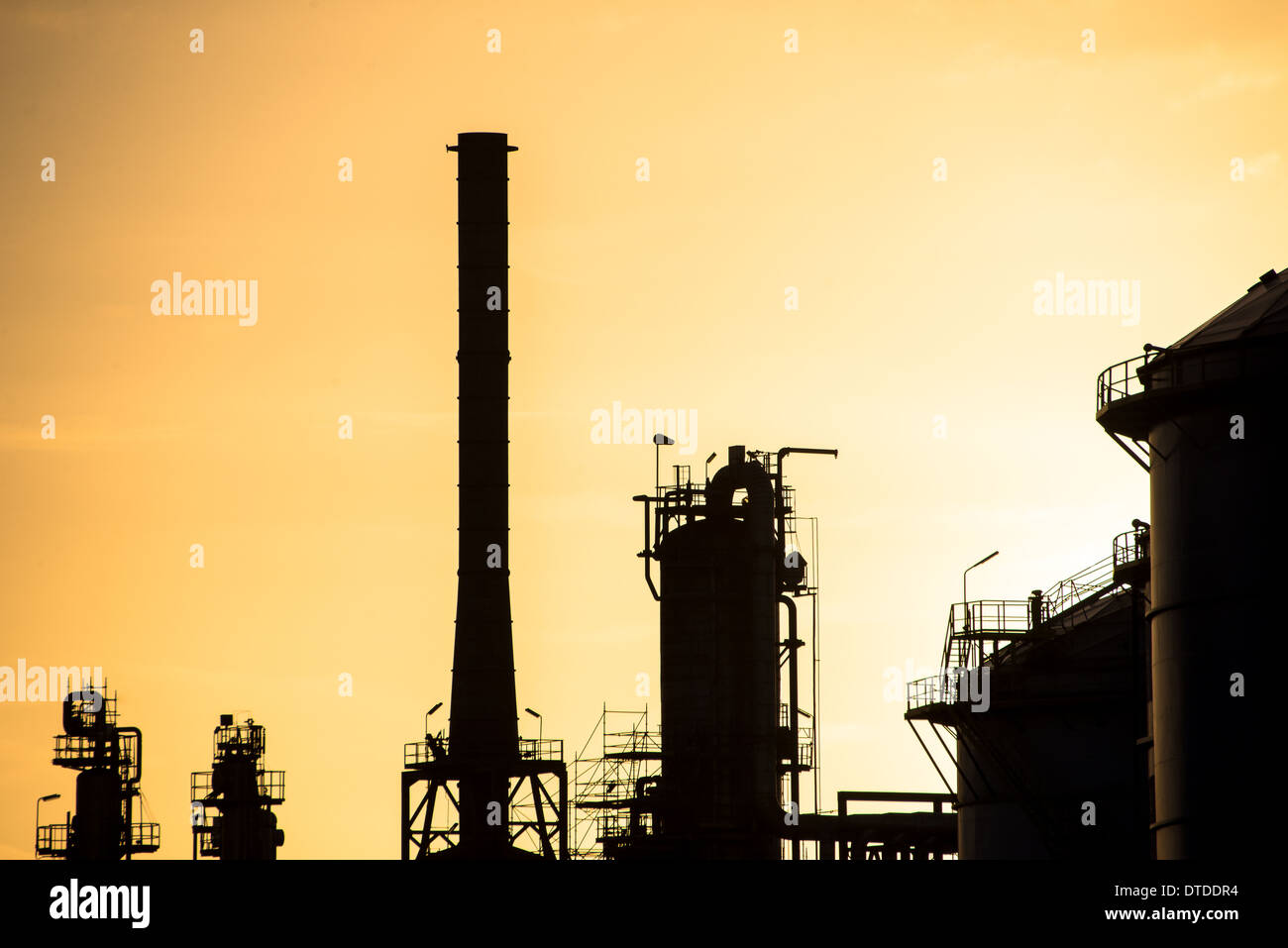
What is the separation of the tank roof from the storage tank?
0.04 metres

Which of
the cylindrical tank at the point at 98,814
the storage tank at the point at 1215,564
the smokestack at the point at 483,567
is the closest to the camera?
the storage tank at the point at 1215,564

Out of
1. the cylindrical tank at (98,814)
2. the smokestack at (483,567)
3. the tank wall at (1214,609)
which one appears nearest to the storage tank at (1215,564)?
the tank wall at (1214,609)

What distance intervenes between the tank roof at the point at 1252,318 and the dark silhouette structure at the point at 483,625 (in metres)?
22.1

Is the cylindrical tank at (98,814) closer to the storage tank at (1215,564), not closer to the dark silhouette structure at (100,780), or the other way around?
the dark silhouette structure at (100,780)

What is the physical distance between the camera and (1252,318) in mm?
36062

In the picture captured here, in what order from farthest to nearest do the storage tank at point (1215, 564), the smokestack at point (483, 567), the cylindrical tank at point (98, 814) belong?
the cylindrical tank at point (98, 814) < the smokestack at point (483, 567) < the storage tank at point (1215, 564)

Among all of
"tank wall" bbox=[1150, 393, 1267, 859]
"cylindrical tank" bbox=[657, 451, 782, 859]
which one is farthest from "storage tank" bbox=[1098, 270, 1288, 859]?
"cylindrical tank" bbox=[657, 451, 782, 859]

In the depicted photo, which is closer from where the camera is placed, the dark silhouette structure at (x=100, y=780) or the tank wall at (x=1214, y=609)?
the tank wall at (x=1214, y=609)

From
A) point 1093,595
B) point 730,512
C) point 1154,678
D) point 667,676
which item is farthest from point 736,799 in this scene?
point 1154,678

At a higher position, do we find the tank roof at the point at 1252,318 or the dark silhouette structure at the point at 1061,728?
the tank roof at the point at 1252,318

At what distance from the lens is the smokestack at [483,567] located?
55.0m

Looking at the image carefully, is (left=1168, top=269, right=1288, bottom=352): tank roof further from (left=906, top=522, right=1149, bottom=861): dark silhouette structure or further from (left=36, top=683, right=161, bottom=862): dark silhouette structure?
(left=36, top=683, right=161, bottom=862): dark silhouette structure
